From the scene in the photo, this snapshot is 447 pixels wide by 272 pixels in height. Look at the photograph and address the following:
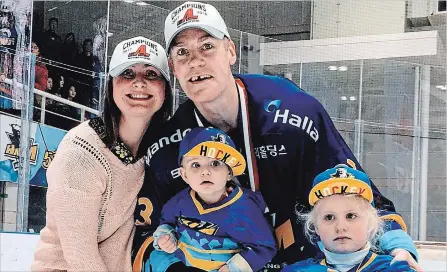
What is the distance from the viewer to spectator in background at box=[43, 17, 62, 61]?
2.21 metres

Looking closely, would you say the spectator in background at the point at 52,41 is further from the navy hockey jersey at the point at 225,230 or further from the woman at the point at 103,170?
the navy hockey jersey at the point at 225,230

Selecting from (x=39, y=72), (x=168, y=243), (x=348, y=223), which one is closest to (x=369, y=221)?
(x=348, y=223)

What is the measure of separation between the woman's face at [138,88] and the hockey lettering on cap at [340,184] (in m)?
0.45

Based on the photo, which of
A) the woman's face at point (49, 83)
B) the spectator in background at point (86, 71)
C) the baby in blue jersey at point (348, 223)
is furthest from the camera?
the woman's face at point (49, 83)

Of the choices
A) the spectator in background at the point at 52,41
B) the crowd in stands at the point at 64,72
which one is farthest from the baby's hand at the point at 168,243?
the spectator in background at the point at 52,41

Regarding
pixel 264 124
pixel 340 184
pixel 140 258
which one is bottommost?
pixel 140 258

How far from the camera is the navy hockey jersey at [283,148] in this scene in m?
1.54

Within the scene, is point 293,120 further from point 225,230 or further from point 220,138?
point 225,230

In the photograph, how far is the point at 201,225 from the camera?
155 centimetres

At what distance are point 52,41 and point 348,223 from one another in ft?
→ 4.13

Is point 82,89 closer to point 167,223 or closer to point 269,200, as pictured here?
point 167,223

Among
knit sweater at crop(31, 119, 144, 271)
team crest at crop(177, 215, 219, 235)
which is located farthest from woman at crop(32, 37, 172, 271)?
team crest at crop(177, 215, 219, 235)

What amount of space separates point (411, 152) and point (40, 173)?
1307mm

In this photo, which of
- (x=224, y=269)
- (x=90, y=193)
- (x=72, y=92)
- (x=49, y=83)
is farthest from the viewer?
(x=49, y=83)
